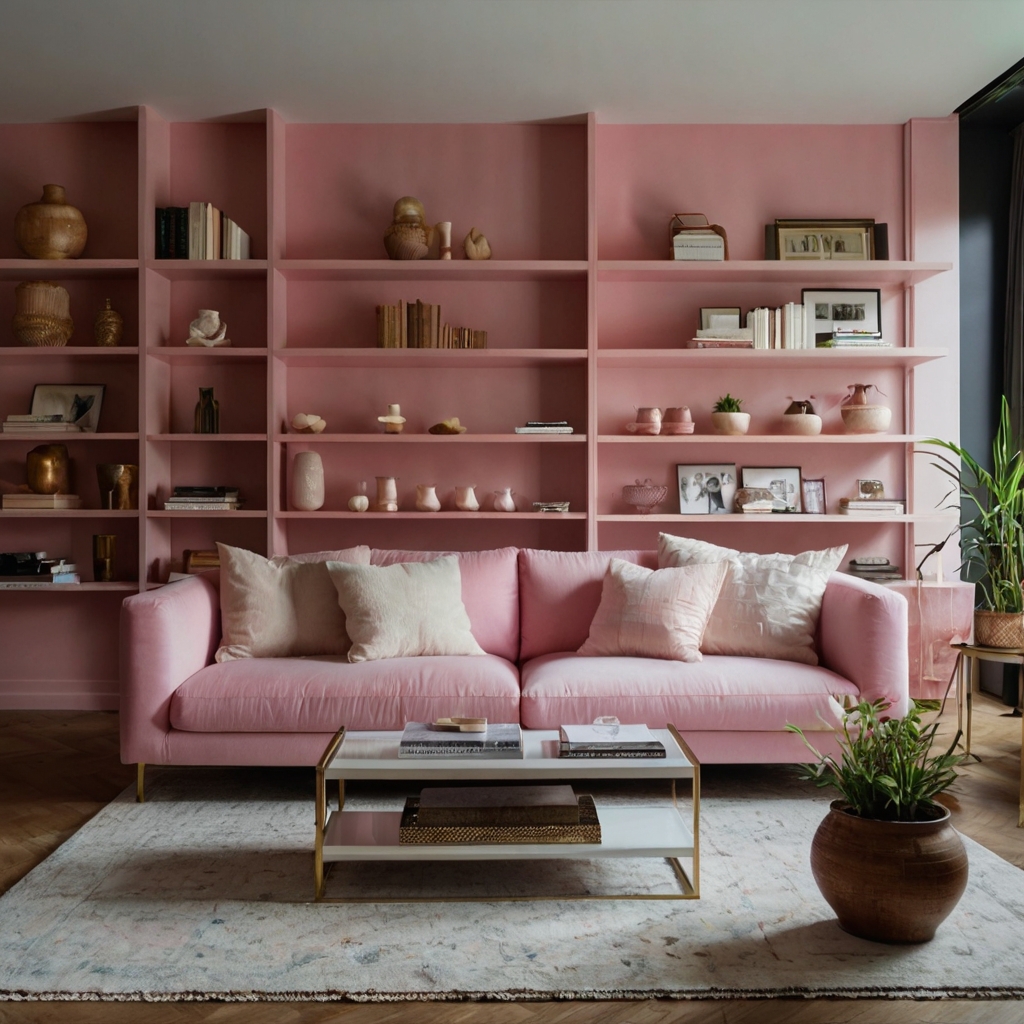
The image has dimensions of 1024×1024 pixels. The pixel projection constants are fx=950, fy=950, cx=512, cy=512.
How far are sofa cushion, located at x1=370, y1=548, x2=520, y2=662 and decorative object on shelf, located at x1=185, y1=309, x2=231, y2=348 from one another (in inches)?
57.0

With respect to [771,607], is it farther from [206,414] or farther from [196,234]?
[196,234]

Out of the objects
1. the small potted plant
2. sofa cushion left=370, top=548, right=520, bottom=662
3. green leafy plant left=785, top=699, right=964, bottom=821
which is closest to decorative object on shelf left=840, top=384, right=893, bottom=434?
the small potted plant

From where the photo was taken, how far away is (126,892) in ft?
7.95

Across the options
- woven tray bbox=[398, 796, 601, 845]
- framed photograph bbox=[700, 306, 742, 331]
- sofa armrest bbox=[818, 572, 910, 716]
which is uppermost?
framed photograph bbox=[700, 306, 742, 331]

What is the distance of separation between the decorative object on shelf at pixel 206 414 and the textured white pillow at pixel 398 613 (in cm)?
145

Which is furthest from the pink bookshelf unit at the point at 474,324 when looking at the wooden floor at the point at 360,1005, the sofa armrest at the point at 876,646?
the sofa armrest at the point at 876,646

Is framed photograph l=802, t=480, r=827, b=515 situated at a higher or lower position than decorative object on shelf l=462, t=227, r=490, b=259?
lower

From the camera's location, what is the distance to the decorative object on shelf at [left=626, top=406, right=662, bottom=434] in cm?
446

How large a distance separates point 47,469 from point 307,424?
4.11 feet

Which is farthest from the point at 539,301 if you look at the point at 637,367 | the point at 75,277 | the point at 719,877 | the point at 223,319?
the point at 719,877

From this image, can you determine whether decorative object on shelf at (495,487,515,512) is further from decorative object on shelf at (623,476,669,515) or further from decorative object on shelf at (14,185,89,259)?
decorative object on shelf at (14,185,89,259)

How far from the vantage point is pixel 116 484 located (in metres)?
4.46

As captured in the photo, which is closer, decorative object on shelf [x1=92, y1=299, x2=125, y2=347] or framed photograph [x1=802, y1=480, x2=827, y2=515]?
decorative object on shelf [x1=92, y1=299, x2=125, y2=347]

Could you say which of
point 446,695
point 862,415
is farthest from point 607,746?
point 862,415
